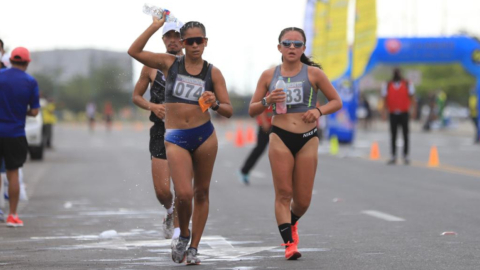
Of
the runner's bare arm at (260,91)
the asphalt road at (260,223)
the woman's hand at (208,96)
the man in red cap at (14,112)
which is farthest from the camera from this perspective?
the man in red cap at (14,112)

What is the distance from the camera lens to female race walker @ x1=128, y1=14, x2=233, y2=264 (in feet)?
25.1

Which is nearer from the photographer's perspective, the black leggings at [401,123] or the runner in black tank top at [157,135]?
the runner in black tank top at [157,135]

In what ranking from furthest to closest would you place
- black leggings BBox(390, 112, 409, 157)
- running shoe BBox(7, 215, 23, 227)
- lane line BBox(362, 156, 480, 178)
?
black leggings BBox(390, 112, 409, 157)
lane line BBox(362, 156, 480, 178)
running shoe BBox(7, 215, 23, 227)

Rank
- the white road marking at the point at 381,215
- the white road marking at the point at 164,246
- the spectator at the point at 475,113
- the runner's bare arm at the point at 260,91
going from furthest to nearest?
the spectator at the point at 475,113
the white road marking at the point at 381,215
the runner's bare arm at the point at 260,91
the white road marking at the point at 164,246

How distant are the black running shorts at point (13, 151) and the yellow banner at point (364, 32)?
19.8 m

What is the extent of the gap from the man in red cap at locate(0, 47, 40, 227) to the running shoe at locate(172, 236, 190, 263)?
373 centimetres

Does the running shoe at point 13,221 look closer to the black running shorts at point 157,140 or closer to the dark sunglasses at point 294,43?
the black running shorts at point 157,140

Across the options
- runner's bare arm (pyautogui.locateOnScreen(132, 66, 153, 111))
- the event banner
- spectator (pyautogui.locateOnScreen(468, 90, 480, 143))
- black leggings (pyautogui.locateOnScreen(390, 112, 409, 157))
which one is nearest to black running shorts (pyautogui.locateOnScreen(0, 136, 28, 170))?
runner's bare arm (pyautogui.locateOnScreen(132, 66, 153, 111))

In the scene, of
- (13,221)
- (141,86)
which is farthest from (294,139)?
(13,221)

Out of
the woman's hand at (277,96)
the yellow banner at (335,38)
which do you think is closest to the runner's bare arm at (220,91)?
the woman's hand at (277,96)

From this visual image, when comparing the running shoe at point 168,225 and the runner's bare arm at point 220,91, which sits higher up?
the runner's bare arm at point 220,91

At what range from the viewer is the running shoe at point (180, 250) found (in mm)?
7645

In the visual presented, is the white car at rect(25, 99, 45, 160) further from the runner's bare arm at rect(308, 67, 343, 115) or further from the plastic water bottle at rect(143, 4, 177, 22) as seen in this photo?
the plastic water bottle at rect(143, 4, 177, 22)

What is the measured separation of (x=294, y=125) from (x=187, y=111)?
3.36 feet
